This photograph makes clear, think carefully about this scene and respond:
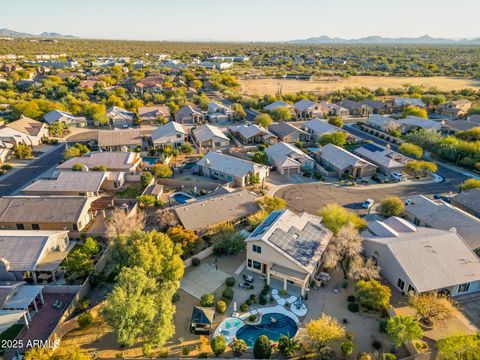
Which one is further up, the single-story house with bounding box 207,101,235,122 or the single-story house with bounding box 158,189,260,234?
the single-story house with bounding box 207,101,235,122

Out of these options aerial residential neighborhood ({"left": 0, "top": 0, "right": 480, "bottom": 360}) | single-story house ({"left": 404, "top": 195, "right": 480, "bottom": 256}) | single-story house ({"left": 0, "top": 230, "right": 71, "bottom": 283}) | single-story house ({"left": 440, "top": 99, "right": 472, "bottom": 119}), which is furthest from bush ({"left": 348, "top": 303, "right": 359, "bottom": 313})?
single-story house ({"left": 440, "top": 99, "right": 472, "bottom": 119})

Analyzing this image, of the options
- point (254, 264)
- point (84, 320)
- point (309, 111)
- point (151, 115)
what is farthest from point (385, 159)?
point (151, 115)

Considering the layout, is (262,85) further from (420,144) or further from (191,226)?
(191,226)

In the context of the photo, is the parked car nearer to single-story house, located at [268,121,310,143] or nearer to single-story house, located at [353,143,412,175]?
single-story house, located at [353,143,412,175]

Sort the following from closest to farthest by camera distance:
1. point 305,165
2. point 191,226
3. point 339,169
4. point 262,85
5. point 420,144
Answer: point 191,226, point 339,169, point 305,165, point 420,144, point 262,85

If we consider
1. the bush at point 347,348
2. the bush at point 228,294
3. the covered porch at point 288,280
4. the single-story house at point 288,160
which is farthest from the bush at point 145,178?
the bush at point 347,348

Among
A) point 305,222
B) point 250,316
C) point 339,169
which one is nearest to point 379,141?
point 339,169
